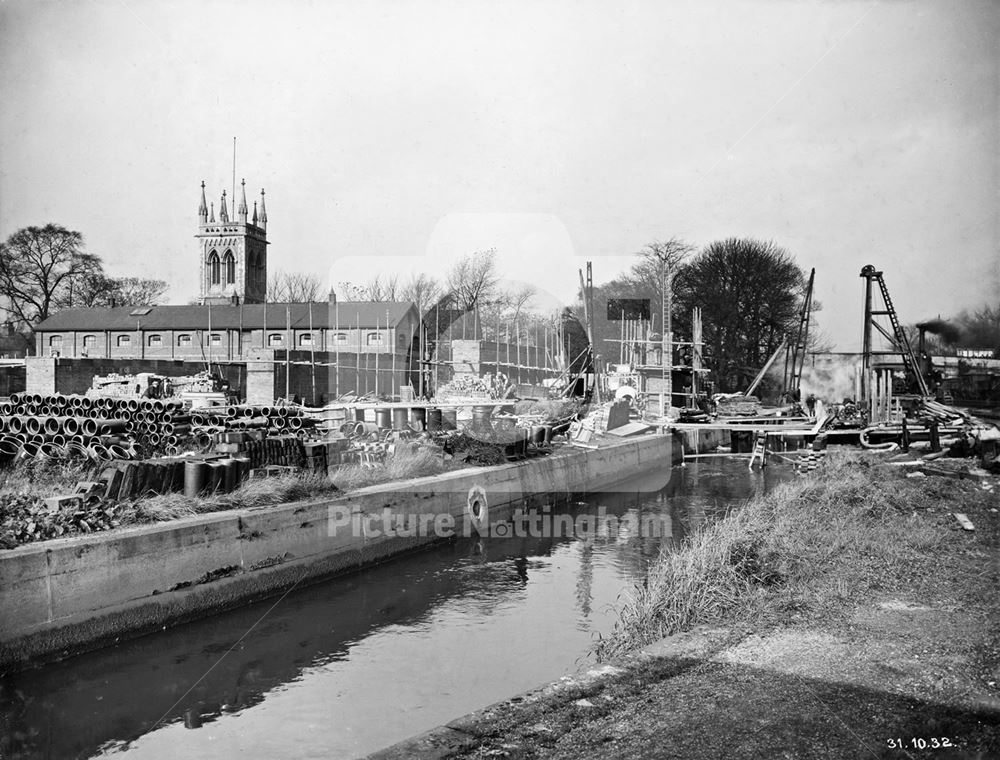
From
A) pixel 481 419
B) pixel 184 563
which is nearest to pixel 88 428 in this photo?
pixel 184 563

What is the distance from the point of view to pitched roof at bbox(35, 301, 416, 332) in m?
46.7

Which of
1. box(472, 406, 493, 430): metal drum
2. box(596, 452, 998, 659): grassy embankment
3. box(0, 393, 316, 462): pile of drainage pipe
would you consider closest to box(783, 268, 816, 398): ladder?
box(472, 406, 493, 430): metal drum

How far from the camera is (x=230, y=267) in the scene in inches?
2746

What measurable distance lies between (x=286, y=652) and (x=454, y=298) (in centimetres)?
3847

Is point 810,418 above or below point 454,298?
below

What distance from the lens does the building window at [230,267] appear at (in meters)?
69.2

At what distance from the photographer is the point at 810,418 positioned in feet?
92.2

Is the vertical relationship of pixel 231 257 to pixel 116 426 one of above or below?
above

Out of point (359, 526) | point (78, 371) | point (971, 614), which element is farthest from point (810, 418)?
point (78, 371)

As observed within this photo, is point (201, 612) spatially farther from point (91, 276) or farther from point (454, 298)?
point (91, 276)

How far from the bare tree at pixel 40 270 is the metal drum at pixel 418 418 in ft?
109

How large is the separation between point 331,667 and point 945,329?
24.8 meters

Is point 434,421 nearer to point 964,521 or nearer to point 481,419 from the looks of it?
point 481,419

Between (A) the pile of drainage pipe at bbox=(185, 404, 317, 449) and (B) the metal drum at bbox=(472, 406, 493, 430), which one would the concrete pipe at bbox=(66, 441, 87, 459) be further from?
(B) the metal drum at bbox=(472, 406, 493, 430)
